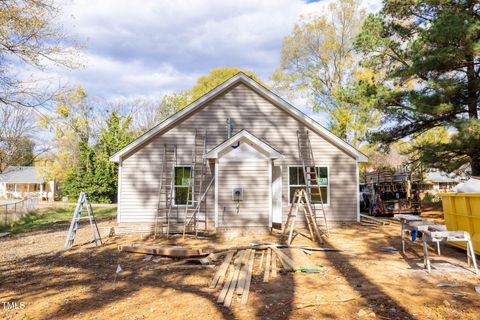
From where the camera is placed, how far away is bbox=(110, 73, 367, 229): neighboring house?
12.7m

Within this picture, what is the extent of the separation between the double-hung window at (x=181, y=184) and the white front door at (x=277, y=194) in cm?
361

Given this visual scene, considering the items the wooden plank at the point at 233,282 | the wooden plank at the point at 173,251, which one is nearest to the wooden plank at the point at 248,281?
the wooden plank at the point at 233,282

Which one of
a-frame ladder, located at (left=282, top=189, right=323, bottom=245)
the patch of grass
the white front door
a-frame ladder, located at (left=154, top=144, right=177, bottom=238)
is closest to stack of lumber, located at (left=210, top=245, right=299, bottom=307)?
a-frame ladder, located at (left=282, top=189, right=323, bottom=245)

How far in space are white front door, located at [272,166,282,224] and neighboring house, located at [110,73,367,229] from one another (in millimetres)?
41

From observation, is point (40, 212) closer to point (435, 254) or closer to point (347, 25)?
point (435, 254)

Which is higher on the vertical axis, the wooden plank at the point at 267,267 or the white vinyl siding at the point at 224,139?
the white vinyl siding at the point at 224,139

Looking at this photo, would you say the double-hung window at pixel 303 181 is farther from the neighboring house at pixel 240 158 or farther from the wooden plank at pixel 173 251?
the wooden plank at pixel 173 251

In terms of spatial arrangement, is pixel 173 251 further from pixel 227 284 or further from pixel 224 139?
pixel 224 139

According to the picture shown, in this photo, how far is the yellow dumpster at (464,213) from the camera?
8111mm

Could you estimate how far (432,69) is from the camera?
15.0 meters

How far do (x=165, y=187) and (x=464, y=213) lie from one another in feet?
33.4

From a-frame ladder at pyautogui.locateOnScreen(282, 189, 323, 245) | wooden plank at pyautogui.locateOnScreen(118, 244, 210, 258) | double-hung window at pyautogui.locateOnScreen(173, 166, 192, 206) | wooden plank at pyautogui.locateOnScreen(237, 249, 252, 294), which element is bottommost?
wooden plank at pyautogui.locateOnScreen(237, 249, 252, 294)

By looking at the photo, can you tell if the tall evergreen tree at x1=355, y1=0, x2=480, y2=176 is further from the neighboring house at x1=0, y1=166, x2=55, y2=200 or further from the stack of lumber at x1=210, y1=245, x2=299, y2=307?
the neighboring house at x1=0, y1=166, x2=55, y2=200

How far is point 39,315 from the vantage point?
5.30 m
